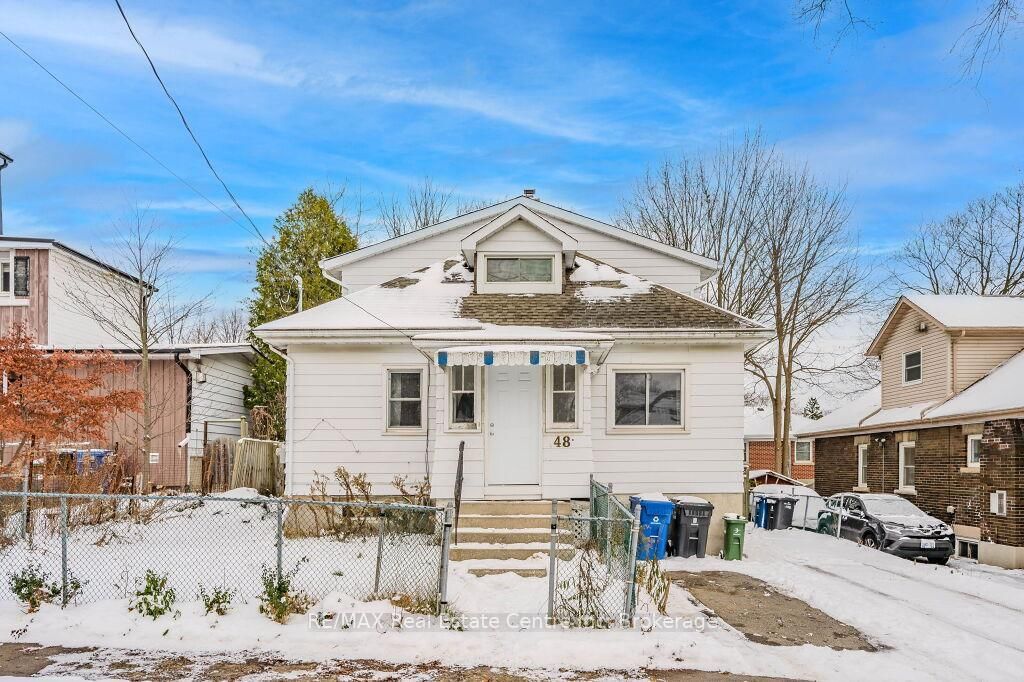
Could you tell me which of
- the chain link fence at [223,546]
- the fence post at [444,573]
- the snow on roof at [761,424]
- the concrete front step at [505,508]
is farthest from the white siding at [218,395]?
→ the snow on roof at [761,424]

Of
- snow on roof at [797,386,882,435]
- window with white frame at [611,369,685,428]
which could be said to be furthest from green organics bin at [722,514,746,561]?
snow on roof at [797,386,882,435]

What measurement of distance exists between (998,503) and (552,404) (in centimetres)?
1030

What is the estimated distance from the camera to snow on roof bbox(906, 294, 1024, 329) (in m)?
18.7

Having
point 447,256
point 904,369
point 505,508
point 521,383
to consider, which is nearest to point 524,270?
point 447,256

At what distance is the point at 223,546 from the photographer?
38.1ft

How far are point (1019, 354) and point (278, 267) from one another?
2202 cm

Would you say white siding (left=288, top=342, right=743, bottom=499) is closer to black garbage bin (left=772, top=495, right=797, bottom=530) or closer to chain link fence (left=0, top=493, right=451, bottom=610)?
chain link fence (left=0, top=493, right=451, bottom=610)

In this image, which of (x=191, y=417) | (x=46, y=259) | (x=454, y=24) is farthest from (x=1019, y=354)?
(x=46, y=259)

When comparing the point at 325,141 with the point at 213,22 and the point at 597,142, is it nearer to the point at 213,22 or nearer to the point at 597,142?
the point at 213,22

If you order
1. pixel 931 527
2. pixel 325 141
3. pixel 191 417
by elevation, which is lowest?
pixel 931 527

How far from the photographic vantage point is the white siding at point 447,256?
1661cm

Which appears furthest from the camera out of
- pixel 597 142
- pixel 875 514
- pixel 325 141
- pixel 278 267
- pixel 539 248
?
pixel 278 267

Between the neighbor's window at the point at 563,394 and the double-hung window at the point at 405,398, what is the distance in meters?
2.49

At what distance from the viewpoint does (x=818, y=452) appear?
26.1 m
